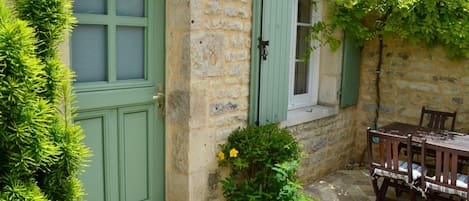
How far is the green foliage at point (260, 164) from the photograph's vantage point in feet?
11.6

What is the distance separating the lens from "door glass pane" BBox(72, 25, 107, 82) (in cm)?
283

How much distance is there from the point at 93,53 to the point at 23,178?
1.35m

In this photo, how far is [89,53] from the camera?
9.57ft

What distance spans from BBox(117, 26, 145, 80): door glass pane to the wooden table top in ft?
8.13

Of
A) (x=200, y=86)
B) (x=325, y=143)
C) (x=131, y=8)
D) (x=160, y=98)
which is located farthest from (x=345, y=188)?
(x=131, y=8)

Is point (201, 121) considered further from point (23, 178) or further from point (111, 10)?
point (23, 178)

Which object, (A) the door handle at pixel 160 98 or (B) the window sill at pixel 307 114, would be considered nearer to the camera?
(A) the door handle at pixel 160 98

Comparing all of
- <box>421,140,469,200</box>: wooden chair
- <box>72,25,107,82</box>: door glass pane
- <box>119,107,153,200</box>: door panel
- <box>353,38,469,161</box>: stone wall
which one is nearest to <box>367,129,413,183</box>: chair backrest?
<box>421,140,469,200</box>: wooden chair

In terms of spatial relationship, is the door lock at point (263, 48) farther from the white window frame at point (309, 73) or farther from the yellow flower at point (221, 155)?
the white window frame at point (309, 73)

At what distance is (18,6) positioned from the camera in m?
1.85

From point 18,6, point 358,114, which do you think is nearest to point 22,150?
point 18,6

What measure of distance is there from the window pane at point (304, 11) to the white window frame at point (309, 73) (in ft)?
0.16

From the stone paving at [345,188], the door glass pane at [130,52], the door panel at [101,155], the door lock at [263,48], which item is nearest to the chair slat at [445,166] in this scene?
the stone paving at [345,188]

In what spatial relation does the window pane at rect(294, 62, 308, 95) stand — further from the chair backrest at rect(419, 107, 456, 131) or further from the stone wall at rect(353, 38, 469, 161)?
the chair backrest at rect(419, 107, 456, 131)
